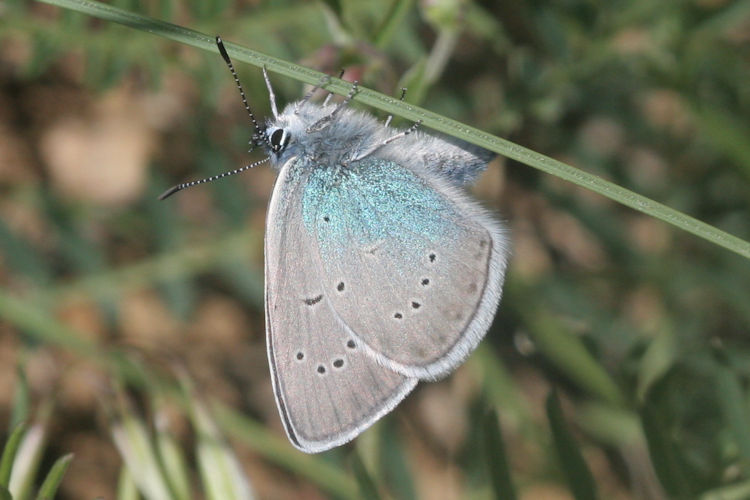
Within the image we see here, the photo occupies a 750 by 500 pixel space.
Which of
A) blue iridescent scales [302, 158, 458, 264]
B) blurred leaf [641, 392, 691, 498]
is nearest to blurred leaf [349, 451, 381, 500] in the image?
blue iridescent scales [302, 158, 458, 264]

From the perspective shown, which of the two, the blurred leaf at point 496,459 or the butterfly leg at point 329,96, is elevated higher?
the butterfly leg at point 329,96

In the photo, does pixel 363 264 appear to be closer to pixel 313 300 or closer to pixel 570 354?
pixel 313 300

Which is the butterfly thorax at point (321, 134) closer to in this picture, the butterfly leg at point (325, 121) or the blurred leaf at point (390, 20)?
the butterfly leg at point (325, 121)

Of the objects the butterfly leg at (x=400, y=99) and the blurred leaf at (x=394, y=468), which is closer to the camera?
the butterfly leg at (x=400, y=99)

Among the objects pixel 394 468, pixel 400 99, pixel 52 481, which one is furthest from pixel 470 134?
pixel 394 468

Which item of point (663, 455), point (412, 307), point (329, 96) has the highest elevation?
point (329, 96)

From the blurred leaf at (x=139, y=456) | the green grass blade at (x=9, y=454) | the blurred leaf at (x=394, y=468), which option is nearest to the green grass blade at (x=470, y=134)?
the green grass blade at (x=9, y=454)

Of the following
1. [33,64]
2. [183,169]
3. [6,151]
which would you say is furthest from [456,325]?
[6,151]
